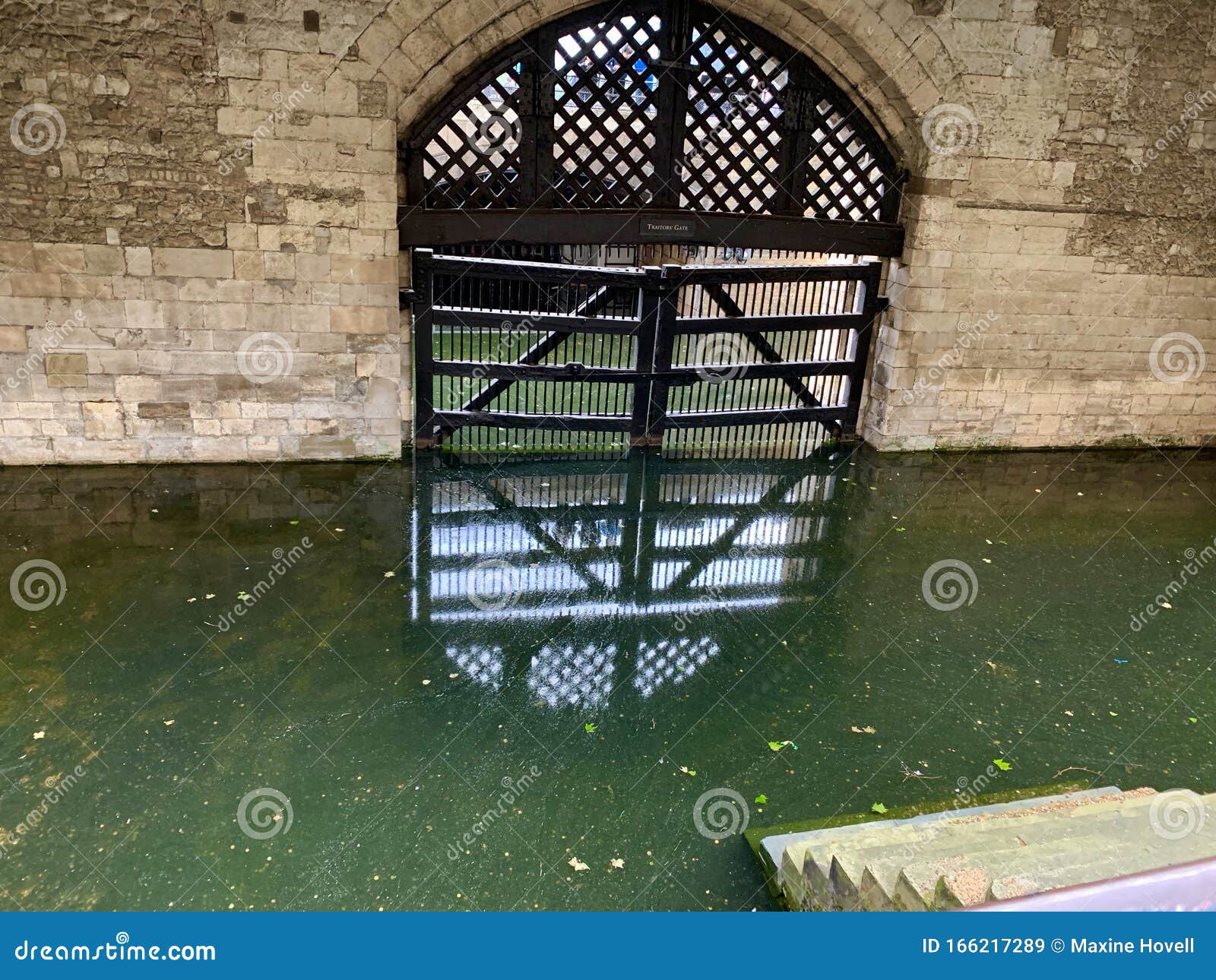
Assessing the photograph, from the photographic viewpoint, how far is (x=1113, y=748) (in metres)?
4.62

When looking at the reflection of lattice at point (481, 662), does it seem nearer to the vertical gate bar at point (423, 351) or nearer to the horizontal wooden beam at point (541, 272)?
the vertical gate bar at point (423, 351)

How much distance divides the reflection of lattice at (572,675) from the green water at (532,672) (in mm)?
17

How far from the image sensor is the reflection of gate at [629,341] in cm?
739

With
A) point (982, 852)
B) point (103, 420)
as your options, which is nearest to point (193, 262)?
point (103, 420)

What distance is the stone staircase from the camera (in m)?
2.62

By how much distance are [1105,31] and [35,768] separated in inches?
325

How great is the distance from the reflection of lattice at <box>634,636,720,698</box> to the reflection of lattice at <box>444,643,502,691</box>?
0.71m

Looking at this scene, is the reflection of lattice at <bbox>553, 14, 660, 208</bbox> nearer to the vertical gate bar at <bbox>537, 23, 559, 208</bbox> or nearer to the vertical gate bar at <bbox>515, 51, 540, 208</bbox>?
the vertical gate bar at <bbox>537, 23, 559, 208</bbox>

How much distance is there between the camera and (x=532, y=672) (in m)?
4.95

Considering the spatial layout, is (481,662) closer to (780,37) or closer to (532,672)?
(532,672)

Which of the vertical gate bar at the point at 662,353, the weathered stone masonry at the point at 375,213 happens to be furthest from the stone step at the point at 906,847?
the weathered stone masonry at the point at 375,213

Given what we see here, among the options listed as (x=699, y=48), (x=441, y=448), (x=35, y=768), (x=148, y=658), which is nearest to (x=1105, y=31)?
(x=699, y=48)

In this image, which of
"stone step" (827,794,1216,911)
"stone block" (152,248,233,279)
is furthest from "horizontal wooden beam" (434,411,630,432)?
"stone step" (827,794,1216,911)

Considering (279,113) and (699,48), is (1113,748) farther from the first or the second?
(279,113)
